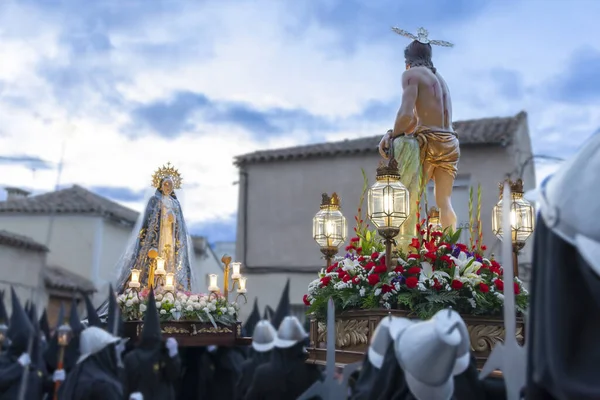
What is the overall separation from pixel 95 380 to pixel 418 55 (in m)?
5.03

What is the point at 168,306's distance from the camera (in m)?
9.56

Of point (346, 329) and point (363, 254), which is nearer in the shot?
point (346, 329)

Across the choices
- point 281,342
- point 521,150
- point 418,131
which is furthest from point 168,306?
point 521,150

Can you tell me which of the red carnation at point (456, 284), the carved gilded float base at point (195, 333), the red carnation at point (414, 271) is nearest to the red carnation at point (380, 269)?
the red carnation at point (414, 271)

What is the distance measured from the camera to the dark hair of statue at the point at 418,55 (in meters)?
8.19

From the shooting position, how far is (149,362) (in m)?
7.87

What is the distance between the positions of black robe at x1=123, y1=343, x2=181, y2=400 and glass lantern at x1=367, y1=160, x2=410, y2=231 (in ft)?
9.86

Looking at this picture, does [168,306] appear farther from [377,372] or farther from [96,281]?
[96,281]

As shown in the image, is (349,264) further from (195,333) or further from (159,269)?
(159,269)

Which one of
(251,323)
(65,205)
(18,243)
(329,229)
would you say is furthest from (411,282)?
(65,205)

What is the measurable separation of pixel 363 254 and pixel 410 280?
35.8 inches

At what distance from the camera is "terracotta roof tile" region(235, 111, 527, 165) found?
2044 cm

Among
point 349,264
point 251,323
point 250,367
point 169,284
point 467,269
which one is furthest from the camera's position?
point 169,284

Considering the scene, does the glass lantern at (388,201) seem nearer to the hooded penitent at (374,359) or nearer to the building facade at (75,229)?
the hooded penitent at (374,359)
